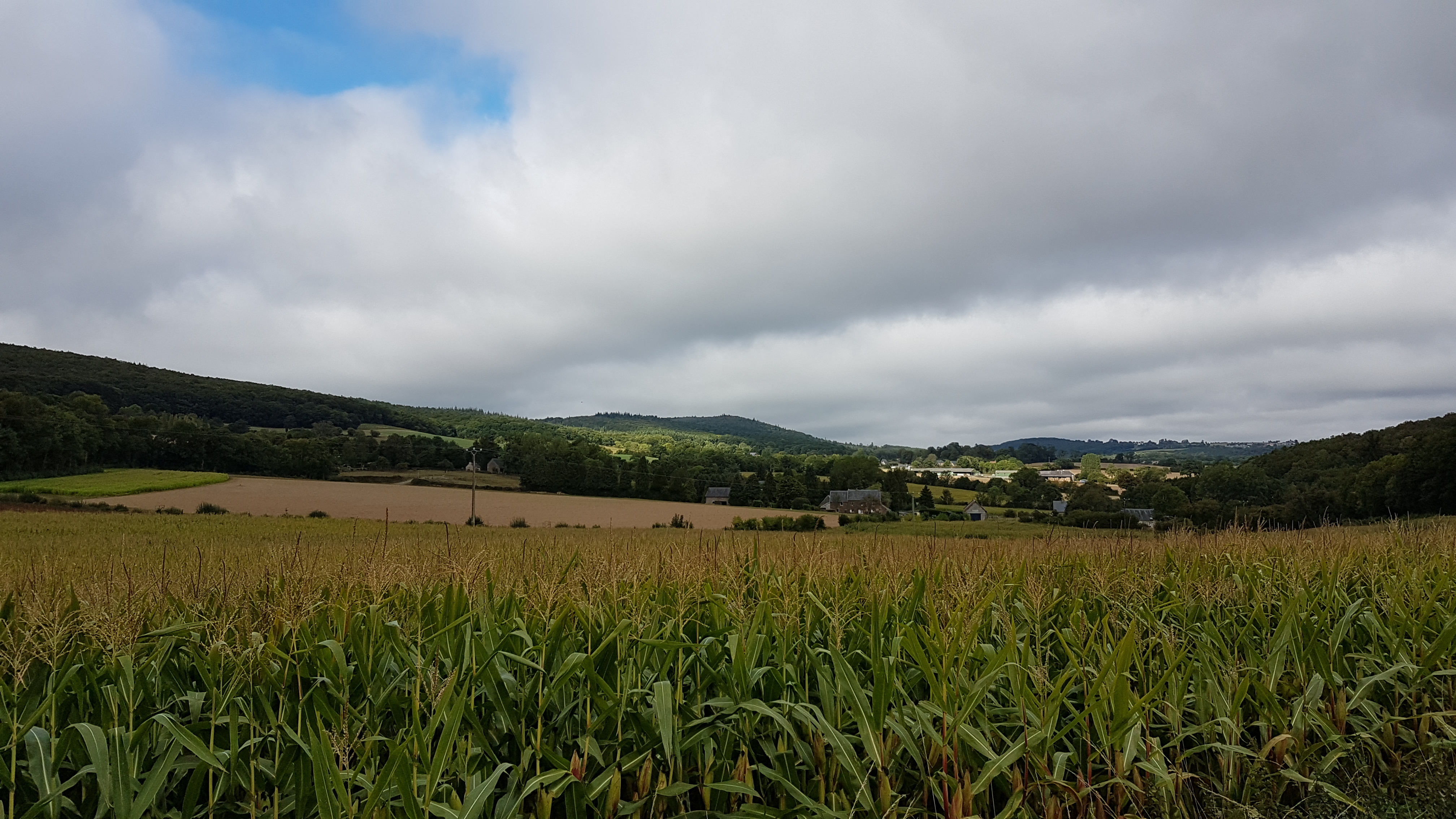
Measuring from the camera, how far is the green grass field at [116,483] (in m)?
51.0

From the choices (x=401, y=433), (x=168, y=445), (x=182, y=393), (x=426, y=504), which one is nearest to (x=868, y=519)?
(x=426, y=504)

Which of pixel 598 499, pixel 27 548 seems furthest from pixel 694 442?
pixel 27 548

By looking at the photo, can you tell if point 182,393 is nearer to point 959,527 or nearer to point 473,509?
point 473,509

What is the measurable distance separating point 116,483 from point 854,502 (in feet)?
227

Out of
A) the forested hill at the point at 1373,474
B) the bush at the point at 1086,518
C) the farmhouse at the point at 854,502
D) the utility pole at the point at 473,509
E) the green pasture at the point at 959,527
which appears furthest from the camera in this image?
the farmhouse at the point at 854,502

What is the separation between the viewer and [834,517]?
65000 mm

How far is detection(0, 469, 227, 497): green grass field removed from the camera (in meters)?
51.0

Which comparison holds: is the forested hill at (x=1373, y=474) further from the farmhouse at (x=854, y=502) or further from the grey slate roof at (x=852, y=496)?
the grey slate roof at (x=852, y=496)

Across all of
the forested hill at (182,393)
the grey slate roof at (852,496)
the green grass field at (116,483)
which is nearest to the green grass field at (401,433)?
the forested hill at (182,393)

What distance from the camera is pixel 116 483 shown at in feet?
181

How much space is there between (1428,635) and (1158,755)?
12.5 ft

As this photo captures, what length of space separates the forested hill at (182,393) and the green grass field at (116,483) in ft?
60.7

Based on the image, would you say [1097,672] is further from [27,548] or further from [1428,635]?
[27,548]

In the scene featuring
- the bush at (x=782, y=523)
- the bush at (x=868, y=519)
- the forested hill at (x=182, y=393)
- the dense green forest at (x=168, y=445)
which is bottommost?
the bush at (x=868, y=519)
